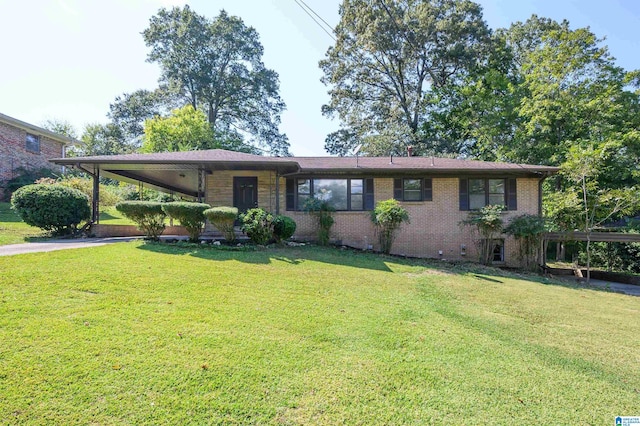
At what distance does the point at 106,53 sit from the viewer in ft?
37.3

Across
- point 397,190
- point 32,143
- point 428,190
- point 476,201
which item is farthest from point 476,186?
point 32,143

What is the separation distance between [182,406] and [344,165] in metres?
11.1

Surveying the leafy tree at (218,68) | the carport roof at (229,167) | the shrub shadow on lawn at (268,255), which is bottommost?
the shrub shadow on lawn at (268,255)

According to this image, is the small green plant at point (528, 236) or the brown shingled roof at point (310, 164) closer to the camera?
the brown shingled roof at point (310, 164)

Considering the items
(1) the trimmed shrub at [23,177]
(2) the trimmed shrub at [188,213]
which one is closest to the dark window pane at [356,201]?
(2) the trimmed shrub at [188,213]

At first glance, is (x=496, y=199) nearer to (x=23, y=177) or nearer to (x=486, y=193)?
(x=486, y=193)

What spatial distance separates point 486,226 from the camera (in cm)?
1156

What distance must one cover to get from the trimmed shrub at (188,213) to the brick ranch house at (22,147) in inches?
461

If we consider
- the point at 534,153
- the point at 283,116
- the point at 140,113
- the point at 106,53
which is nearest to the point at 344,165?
the point at 106,53

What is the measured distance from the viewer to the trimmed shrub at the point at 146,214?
30.2 feet

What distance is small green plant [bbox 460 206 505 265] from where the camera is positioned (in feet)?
37.3

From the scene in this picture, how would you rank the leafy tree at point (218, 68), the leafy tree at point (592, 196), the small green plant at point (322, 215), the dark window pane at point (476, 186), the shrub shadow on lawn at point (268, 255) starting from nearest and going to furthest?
1. the shrub shadow on lawn at point (268, 255)
2. the leafy tree at point (592, 196)
3. the small green plant at point (322, 215)
4. the dark window pane at point (476, 186)
5. the leafy tree at point (218, 68)

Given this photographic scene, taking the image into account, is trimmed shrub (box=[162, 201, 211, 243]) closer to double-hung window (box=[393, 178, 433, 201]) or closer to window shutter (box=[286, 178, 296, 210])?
window shutter (box=[286, 178, 296, 210])

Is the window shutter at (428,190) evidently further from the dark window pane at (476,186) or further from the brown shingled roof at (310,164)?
the dark window pane at (476,186)
